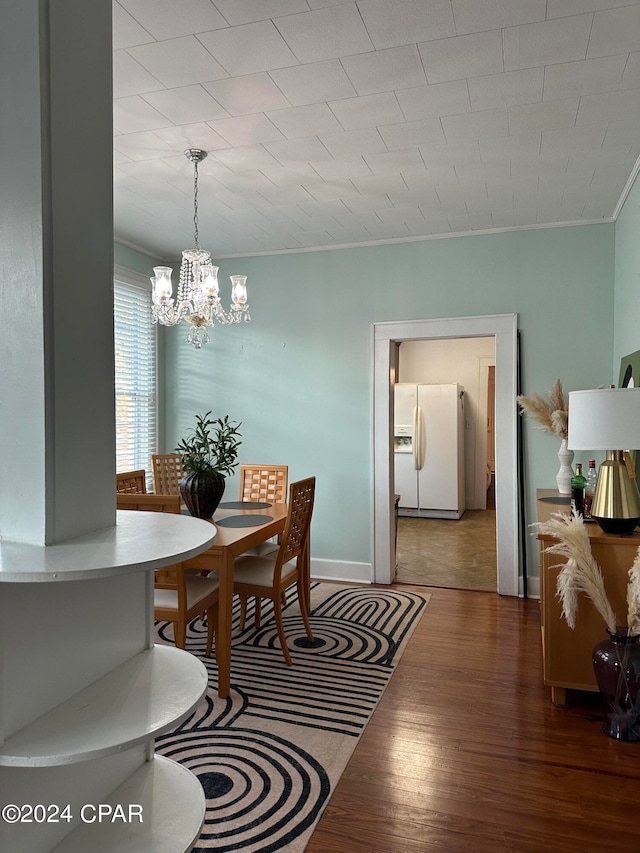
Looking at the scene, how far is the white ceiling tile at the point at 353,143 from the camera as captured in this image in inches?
115

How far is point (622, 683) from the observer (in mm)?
2480

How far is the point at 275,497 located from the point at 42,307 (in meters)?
3.38

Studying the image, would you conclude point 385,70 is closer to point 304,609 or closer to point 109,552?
point 109,552

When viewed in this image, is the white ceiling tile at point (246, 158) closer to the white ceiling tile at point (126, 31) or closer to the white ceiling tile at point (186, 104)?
the white ceiling tile at point (186, 104)

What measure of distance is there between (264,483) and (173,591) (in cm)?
167

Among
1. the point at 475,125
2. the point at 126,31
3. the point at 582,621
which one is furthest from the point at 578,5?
the point at 582,621

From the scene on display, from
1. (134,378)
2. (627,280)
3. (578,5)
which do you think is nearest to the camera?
(578,5)

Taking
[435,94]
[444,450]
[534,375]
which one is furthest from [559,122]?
[444,450]

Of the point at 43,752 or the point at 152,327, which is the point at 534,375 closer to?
the point at 152,327

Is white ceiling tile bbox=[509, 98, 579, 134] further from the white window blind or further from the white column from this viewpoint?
the white window blind

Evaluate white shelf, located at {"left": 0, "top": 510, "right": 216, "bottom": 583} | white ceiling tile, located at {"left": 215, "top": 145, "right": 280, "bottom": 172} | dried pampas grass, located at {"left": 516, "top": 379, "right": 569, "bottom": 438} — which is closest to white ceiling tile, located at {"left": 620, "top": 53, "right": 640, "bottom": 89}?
white ceiling tile, located at {"left": 215, "top": 145, "right": 280, "bottom": 172}

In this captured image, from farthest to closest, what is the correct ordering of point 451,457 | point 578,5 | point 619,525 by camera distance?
point 451,457 < point 619,525 < point 578,5

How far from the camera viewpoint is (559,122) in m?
2.81

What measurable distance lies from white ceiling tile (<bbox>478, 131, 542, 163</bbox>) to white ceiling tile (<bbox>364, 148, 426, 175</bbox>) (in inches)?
13.4
